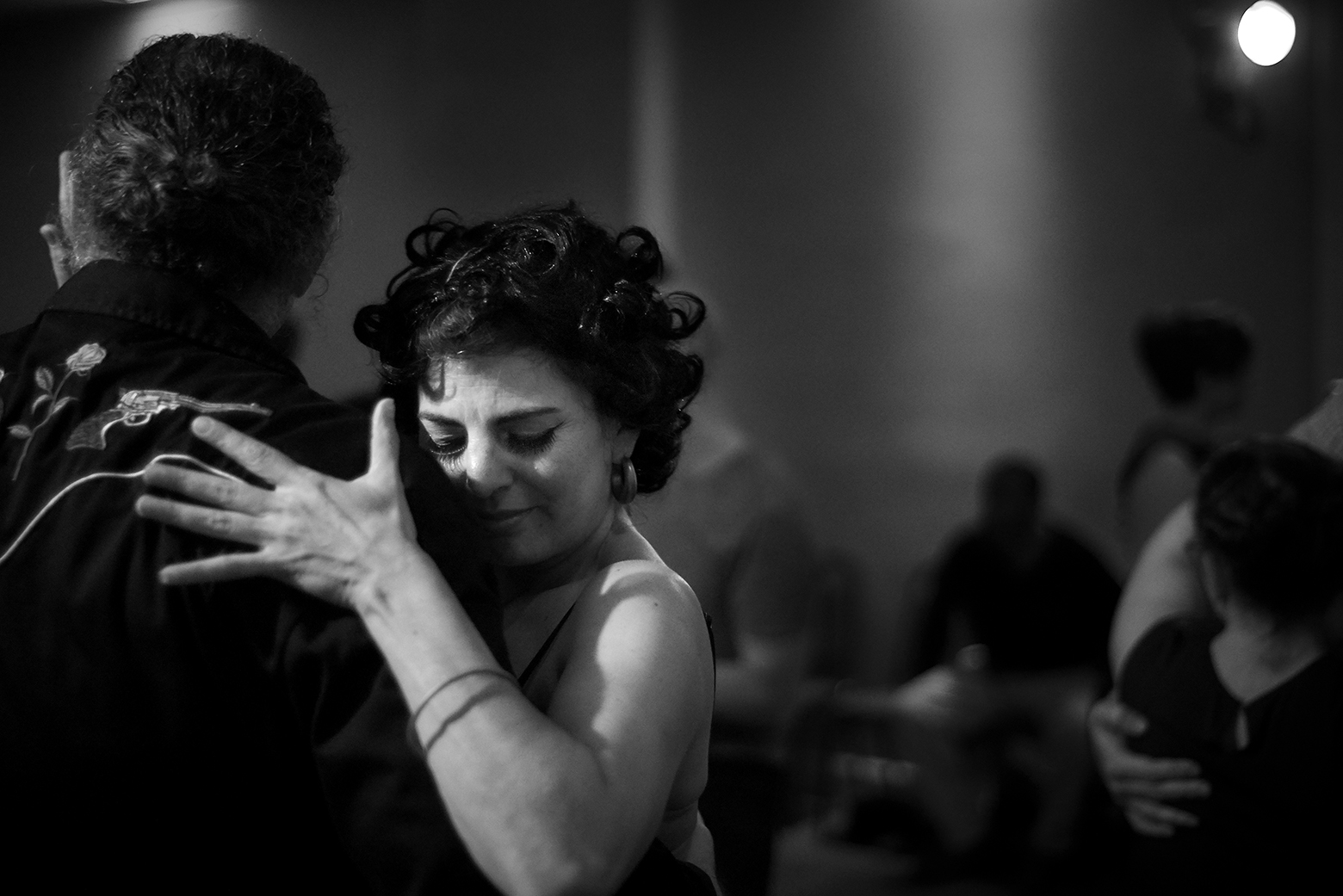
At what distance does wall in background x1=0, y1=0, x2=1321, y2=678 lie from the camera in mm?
5770

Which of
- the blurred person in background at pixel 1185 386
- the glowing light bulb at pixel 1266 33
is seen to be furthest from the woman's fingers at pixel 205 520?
the glowing light bulb at pixel 1266 33

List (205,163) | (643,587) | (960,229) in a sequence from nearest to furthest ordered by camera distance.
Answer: (205,163), (643,587), (960,229)

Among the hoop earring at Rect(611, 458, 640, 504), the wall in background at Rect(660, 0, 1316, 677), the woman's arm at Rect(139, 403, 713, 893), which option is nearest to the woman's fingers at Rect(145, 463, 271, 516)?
the woman's arm at Rect(139, 403, 713, 893)

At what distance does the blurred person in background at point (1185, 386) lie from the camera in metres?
3.09

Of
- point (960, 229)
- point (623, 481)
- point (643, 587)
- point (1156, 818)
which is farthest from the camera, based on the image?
point (960, 229)

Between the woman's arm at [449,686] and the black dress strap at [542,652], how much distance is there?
0.18m

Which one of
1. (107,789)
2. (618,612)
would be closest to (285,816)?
(107,789)

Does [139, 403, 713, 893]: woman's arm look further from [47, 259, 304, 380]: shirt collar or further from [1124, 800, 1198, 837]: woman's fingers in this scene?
[1124, 800, 1198, 837]: woman's fingers

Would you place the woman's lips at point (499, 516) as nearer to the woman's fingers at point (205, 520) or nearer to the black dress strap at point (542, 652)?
the black dress strap at point (542, 652)

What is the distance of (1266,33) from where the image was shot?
555 centimetres

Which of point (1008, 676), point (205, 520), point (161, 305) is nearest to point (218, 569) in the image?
point (205, 520)

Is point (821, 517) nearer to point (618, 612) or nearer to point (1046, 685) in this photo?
point (1046, 685)

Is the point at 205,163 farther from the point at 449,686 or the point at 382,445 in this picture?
the point at 449,686

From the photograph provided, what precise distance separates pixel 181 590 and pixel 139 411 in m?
0.15
